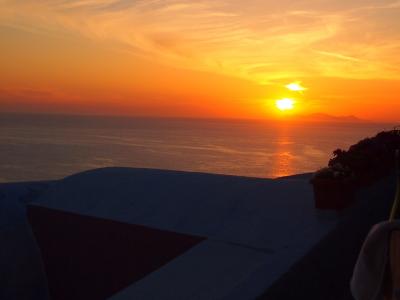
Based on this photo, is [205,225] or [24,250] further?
[24,250]

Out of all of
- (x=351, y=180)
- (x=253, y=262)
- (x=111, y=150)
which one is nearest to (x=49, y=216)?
(x=253, y=262)

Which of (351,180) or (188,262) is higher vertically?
(351,180)

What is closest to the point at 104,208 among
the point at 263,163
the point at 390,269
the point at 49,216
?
the point at 49,216

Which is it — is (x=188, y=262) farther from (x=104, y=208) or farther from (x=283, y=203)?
(x=104, y=208)

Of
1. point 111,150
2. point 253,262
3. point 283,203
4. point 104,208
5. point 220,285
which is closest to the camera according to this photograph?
point 220,285

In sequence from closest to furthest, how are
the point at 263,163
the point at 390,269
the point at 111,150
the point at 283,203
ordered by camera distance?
the point at 390,269, the point at 283,203, the point at 263,163, the point at 111,150

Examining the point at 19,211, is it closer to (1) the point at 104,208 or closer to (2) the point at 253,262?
(1) the point at 104,208
